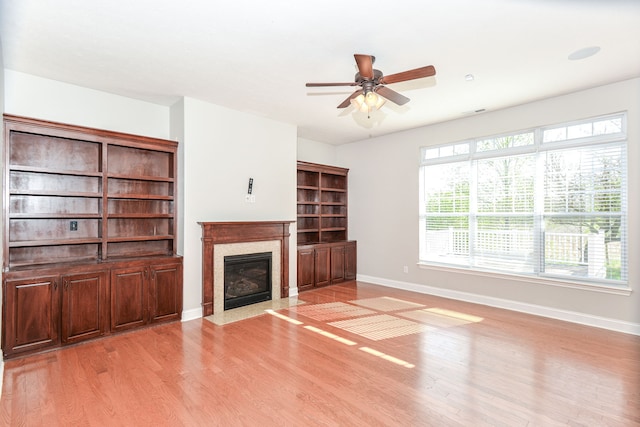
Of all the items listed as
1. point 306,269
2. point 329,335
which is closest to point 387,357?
point 329,335

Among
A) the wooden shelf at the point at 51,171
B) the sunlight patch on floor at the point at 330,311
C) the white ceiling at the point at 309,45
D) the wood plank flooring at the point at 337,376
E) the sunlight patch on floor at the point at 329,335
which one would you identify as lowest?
the wood plank flooring at the point at 337,376

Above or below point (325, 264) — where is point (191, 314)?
below

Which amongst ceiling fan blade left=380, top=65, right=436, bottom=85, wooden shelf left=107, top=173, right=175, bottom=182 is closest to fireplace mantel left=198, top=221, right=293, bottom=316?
→ wooden shelf left=107, top=173, right=175, bottom=182

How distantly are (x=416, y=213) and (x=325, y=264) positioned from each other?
199 centimetres

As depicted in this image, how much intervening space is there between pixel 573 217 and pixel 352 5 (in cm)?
393

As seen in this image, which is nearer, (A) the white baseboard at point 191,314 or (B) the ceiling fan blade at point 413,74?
(B) the ceiling fan blade at point 413,74

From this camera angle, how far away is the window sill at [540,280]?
12.9 feet

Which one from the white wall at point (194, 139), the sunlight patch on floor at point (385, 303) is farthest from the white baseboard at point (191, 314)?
the sunlight patch on floor at point (385, 303)

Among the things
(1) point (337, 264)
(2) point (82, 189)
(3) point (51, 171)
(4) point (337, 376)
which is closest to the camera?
(4) point (337, 376)

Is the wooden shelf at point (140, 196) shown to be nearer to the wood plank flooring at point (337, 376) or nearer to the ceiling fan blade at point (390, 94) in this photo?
the wood plank flooring at point (337, 376)

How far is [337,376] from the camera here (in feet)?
9.20

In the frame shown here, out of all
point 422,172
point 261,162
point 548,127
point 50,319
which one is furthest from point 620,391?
point 50,319

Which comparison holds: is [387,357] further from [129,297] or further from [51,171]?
[51,171]

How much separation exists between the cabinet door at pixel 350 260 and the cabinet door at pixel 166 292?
347 centimetres
